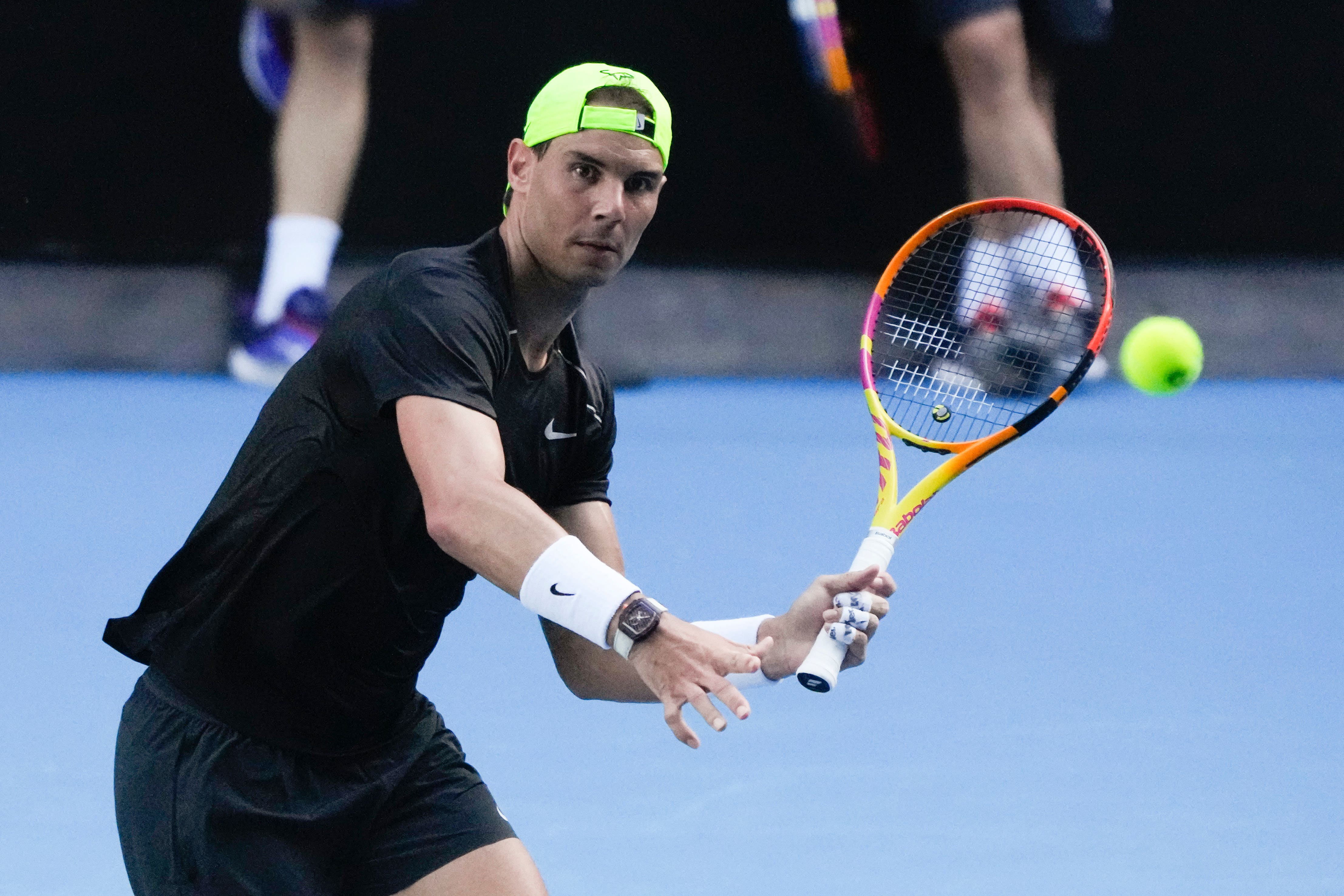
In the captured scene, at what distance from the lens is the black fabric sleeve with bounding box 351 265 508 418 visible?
2107 millimetres

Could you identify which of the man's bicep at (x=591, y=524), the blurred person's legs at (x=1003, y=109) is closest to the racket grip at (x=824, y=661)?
the man's bicep at (x=591, y=524)

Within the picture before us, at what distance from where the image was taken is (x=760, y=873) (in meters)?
3.23

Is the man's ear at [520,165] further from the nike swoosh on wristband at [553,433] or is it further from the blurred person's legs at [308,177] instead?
the blurred person's legs at [308,177]

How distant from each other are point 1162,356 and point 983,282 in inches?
83.8

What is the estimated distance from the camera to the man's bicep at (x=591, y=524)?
2.69 m

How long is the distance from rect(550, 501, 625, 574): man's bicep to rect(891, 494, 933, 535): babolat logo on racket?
17.3 inches

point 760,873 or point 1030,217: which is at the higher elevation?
point 1030,217

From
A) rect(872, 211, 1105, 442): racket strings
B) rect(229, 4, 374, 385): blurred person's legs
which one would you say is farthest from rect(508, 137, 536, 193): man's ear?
rect(229, 4, 374, 385): blurred person's legs

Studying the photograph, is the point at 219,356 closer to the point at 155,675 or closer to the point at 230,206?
the point at 230,206

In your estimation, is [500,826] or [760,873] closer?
[500,826]

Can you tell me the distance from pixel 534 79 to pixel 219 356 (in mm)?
1926

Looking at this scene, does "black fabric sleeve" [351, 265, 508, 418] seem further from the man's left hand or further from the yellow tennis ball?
the yellow tennis ball

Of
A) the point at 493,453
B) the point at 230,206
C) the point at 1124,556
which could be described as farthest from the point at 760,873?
the point at 230,206

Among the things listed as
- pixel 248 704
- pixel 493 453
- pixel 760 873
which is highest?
pixel 493 453
